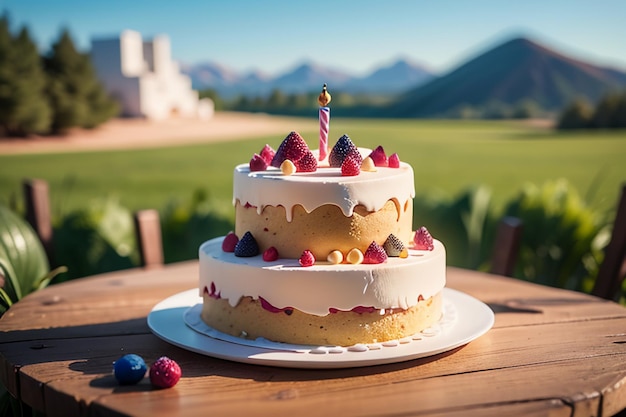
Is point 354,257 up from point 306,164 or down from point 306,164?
down

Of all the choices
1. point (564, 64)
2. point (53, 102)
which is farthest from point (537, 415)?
point (564, 64)

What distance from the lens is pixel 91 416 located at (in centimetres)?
153

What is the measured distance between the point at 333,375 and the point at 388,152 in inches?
321

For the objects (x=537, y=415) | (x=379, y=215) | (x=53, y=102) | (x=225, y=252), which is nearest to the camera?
(x=537, y=415)

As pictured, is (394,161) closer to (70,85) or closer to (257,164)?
(257,164)

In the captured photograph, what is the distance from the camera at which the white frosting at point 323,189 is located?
1.89 metres

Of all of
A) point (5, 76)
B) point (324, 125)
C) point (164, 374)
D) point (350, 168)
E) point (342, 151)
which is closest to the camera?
point (164, 374)

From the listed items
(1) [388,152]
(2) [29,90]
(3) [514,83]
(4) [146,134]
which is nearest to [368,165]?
(2) [29,90]

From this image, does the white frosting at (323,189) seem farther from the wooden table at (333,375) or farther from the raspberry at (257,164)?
the wooden table at (333,375)

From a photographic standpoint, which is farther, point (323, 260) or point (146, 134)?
point (146, 134)

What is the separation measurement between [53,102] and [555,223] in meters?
5.65

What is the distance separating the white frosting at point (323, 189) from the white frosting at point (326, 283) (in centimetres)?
16

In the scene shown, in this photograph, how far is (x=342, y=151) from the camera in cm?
205

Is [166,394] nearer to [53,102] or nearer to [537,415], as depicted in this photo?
[537,415]
